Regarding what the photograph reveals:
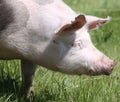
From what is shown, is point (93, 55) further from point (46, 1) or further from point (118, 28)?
point (118, 28)

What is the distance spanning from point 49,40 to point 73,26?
0.20 m

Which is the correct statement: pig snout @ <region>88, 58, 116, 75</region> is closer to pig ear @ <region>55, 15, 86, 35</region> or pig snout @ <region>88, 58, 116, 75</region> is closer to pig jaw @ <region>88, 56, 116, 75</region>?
pig jaw @ <region>88, 56, 116, 75</region>

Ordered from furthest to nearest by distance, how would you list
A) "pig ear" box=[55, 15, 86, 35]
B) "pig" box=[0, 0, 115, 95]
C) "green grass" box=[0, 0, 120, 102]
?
"green grass" box=[0, 0, 120, 102] → "pig" box=[0, 0, 115, 95] → "pig ear" box=[55, 15, 86, 35]

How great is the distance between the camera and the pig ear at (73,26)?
3.72 m

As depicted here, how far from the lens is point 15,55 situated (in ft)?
13.1

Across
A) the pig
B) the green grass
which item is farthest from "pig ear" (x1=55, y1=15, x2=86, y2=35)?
the green grass

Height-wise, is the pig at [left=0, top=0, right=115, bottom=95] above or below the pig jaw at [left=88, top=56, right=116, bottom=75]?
above

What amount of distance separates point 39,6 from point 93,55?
525 millimetres

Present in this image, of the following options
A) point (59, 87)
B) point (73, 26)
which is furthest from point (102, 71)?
point (59, 87)

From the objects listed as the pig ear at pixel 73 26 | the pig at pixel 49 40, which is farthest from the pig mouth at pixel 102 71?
the pig ear at pixel 73 26

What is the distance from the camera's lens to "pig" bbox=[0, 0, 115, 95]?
12.6 feet

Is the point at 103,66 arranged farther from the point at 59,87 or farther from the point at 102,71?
the point at 59,87

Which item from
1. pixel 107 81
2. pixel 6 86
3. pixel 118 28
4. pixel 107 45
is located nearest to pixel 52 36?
pixel 6 86

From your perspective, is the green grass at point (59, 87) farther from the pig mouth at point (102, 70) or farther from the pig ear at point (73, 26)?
the pig ear at point (73, 26)
